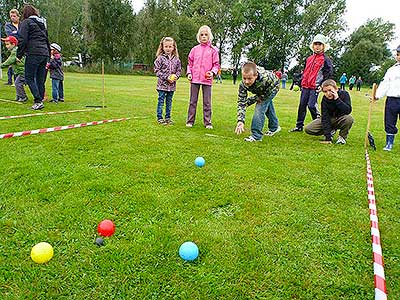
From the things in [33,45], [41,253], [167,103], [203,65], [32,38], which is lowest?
[41,253]

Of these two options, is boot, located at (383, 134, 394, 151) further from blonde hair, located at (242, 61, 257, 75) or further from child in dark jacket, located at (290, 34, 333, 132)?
blonde hair, located at (242, 61, 257, 75)

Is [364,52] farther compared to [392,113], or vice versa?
[364,52]

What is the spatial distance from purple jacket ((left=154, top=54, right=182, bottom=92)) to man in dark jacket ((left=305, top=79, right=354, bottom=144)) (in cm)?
264

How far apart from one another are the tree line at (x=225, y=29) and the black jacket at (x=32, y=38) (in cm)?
3406

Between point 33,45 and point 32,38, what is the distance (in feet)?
0.46

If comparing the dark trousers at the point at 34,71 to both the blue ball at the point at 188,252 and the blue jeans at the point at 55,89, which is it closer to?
the blue jeans at the point at 55,89

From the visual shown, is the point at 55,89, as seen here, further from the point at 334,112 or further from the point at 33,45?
the point at 334,112

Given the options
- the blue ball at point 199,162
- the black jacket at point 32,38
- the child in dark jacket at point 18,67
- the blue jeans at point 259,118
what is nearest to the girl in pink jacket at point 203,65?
the blue jeans at point 259,118

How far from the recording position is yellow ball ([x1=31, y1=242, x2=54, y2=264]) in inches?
84.4

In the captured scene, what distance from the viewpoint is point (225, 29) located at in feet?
176

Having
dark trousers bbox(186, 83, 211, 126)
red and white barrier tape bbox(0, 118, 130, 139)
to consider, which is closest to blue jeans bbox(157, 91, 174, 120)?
dark trousers bbox(186, 83, 211, 126)

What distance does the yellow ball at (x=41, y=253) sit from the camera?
7.04 feet

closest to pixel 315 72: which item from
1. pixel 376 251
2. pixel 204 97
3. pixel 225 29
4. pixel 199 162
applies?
pixel 204 97

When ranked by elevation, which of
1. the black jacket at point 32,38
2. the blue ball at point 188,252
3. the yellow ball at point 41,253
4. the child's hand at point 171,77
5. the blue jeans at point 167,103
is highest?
the black jacket at point 32,38
